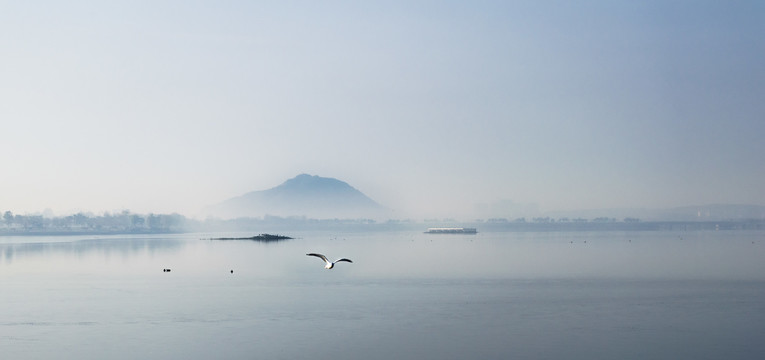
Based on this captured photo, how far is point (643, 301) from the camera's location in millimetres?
46906

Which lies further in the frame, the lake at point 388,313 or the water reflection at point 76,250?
the water reflection at point 76,250

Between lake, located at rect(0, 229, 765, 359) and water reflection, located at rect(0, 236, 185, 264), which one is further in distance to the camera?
water reflection, located at rect(0, 236, 185, 264)

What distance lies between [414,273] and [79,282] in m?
28.8

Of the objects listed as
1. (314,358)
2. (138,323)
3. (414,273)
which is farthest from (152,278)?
(314,358)

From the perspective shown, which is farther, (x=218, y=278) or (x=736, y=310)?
(x=218, y=278)

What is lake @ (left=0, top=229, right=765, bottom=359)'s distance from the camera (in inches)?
1236

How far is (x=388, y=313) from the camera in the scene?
41812 millimetres

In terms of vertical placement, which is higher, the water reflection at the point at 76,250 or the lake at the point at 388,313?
the water reflection at the point at 76,250

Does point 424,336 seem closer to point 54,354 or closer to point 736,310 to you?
point 54,354

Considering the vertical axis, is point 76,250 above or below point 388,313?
above

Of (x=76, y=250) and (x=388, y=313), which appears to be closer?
(x=388, y=313)

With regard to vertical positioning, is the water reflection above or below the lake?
above

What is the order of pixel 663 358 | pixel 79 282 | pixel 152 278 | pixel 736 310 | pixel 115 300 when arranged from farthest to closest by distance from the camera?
pixel 152 278
pixel 79 282
pixel 115 300
pixel 736 310
pixel 663 358

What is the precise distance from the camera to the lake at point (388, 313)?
103 ft
